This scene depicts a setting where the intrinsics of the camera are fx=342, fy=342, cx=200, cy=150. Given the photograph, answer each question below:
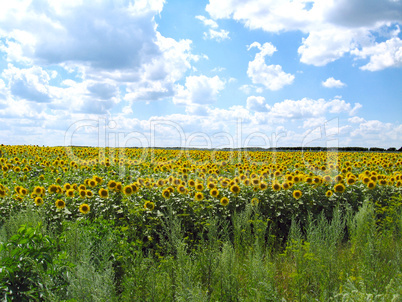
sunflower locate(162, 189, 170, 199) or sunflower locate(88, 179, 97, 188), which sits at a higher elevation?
sunflower locate(88, 179, 97, 188)

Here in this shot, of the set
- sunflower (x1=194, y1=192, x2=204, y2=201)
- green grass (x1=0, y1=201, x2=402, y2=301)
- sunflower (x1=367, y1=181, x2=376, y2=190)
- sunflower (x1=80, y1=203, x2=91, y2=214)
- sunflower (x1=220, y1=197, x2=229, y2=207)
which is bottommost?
green grass (x1=0, y1=201, x2=402, y2=301)

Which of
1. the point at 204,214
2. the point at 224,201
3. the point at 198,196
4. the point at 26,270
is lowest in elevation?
the point at 204,214

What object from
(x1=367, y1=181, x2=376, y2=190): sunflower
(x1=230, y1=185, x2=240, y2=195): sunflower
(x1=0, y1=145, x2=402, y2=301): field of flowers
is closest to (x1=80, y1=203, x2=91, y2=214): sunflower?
(x1=0, y1=145, x2=402, y2=301): field of flowers

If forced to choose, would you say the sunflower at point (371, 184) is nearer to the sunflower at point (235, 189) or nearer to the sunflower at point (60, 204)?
the sunflower at point (235, 189)

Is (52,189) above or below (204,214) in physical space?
above

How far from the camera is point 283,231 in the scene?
677cm

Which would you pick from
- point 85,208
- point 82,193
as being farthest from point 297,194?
point 82,193

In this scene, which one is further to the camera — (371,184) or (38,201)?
(371,184)

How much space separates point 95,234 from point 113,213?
2130 millimetres

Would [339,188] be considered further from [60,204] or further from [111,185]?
[60,204]

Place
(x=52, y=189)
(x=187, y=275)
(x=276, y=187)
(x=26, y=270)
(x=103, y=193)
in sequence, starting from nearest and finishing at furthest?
(x=26, y=270) < (x=187, y=275) < (x=103, y=193) < (x=52, y=189) < (x=276, y=187)

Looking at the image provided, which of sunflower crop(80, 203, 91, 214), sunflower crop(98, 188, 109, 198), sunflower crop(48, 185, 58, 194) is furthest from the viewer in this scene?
sunflower crop(48, 185, 58, 194)

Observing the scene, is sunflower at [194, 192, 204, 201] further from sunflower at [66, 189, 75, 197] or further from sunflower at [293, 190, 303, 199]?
sunflower at [66, 189, 75, 197]

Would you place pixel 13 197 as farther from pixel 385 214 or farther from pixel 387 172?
pixel 387 172
